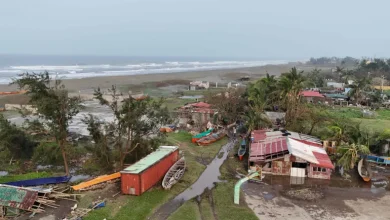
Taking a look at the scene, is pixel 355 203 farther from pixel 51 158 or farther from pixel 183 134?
pixel 51 158

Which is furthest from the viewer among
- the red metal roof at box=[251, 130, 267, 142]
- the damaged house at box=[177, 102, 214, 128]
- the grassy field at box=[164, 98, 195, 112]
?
the grassy field at box=[164, 98, 195, 112]

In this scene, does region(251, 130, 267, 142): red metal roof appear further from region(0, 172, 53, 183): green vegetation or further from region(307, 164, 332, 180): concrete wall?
region(0, 172, 53, 183): green vegetation

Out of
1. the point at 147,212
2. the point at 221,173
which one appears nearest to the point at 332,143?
the point at 221,173

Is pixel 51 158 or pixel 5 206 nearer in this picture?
pixel 5 206

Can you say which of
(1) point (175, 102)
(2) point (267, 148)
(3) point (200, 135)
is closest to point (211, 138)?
(3) point (200, 135)

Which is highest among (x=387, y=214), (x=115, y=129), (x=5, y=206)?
(x=115, y=129)

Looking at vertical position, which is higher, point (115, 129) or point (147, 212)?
point (115, 129)

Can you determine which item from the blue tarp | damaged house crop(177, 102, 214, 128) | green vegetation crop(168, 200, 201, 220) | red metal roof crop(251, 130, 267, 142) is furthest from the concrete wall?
the blue tarp

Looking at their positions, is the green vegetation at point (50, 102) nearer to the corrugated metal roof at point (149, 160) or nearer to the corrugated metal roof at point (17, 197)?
the corrugated metal roof at point (17, 197)
